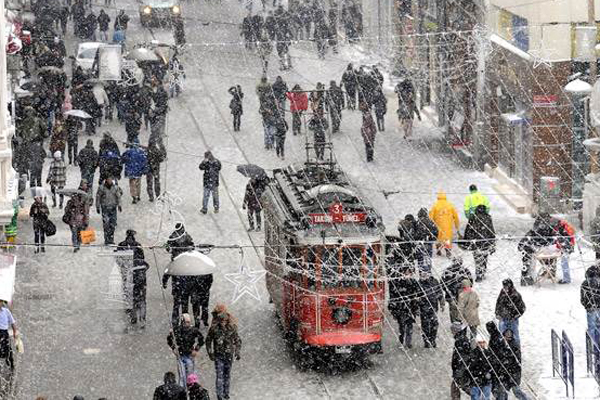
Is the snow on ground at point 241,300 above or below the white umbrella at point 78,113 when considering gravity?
below

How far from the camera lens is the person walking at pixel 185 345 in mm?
25703

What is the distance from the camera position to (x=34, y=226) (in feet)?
108

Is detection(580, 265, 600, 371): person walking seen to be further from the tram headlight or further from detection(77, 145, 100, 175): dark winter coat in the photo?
detection(77, 145, 100, 175): dark winter coat

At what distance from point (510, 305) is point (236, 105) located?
17.6 meters

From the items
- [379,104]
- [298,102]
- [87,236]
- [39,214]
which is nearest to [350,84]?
[379,104]

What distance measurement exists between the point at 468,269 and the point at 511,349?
21.4 feet

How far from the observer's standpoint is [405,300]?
28172mm

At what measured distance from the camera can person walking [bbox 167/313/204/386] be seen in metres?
25.7

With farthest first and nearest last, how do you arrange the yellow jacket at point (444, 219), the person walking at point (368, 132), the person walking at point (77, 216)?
the person walking at point (368, 132)
the yellow jacket at point (444, 219)
the person walking at point (77, 216)

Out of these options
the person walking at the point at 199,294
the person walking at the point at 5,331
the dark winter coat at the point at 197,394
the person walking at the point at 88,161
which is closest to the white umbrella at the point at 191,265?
the person walking at the point at 199,294

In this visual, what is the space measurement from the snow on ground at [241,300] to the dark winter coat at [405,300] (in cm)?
55

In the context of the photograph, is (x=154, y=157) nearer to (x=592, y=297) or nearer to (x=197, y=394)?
(x=592, y=297)

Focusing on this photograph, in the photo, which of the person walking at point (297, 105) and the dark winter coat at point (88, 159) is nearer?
the dark winter coat at point (88, 159)

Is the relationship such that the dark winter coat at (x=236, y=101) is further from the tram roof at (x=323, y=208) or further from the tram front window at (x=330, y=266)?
the tram front window at (x=330, y=266)
